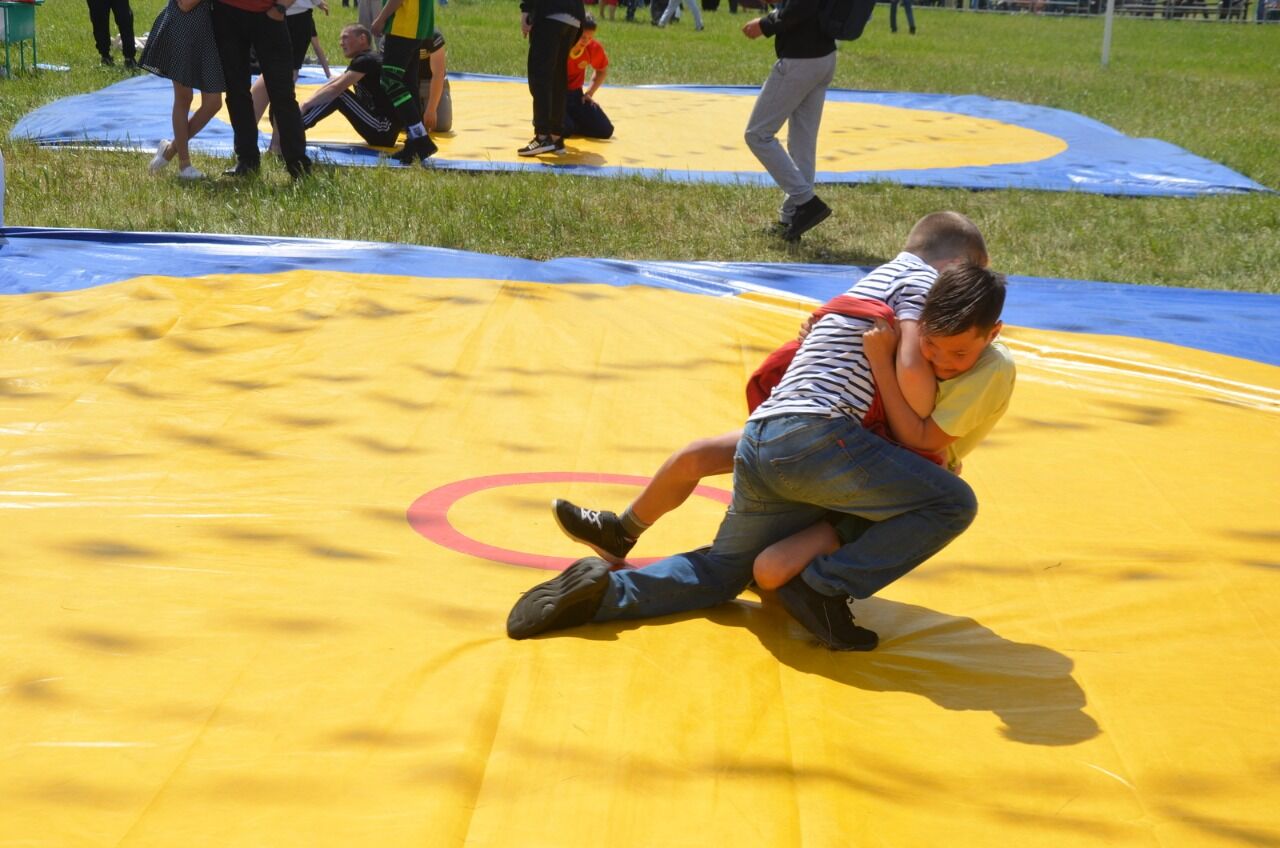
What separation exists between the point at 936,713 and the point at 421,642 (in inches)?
38.5

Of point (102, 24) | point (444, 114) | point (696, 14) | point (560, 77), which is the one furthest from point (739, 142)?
point (696, 14)

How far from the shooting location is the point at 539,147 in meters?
9.00

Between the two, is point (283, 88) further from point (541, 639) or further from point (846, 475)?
point (846, 475)

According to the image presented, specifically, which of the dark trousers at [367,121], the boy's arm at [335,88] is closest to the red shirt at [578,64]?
the dark trousers at [367,121]

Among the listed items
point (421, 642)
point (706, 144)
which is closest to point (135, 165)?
point (706, 144)

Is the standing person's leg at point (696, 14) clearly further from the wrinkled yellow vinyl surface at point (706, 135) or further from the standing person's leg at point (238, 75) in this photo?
the standing person's leg at point (238, 75)

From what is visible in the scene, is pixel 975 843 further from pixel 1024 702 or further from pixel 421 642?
pixel 421 642

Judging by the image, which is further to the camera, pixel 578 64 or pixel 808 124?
pixel 578 64

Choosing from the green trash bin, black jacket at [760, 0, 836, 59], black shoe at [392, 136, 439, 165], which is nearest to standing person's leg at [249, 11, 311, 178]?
black shoe at [392, 136, 439, 165]

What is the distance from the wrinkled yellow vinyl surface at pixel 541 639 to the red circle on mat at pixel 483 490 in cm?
4

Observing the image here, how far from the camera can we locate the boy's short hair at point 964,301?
8.52ft

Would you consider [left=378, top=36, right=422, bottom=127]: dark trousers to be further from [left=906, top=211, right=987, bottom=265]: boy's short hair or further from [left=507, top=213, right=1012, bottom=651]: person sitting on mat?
[left=507, top=213, right=1012, bottom=651]: person sitting on mat

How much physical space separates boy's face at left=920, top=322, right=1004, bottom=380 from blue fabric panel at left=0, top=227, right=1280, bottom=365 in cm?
265

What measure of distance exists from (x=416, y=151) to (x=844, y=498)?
20.5ft
